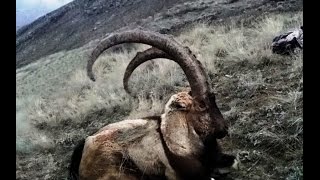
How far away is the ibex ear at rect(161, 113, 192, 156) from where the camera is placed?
2721mm

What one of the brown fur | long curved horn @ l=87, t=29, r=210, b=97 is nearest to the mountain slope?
long curved horn @ l=87, t=29, r=210, b=97

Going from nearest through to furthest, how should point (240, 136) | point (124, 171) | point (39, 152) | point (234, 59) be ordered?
1. point (124, 171)
2. point (240, 136)
3. point (39, 152)
4. point (234, 59)

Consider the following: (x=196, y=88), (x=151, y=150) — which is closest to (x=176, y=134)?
(x=151, y=150)

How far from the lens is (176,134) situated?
276 cm

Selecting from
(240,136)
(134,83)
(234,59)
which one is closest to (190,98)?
(240,136)

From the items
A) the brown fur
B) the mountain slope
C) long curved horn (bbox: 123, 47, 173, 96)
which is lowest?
the brown fur

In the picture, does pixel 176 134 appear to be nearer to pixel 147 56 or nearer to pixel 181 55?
pixel 181 55

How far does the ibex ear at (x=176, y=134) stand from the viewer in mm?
2721

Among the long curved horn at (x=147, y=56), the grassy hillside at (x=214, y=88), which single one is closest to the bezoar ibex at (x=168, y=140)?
the long curved horn at (x=147, y=56)

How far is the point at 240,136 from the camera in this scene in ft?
10.5

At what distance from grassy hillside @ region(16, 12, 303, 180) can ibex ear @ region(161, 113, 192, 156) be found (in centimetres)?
38

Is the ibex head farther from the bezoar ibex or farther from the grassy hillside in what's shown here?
the grassy hillside

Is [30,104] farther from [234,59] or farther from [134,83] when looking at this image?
[234,59]

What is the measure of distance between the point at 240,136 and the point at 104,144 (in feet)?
2.86
